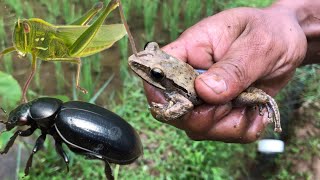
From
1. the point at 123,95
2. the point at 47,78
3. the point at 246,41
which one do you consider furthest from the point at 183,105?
the point at 47,78

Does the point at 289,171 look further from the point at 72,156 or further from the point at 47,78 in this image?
the point at 47,78

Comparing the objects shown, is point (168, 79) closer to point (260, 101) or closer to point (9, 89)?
point (260, 101)

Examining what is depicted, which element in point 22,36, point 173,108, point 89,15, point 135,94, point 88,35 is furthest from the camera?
point 135,94

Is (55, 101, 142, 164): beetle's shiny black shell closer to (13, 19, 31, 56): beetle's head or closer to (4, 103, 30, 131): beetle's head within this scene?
(4, 103, 30, 131): beetle's head

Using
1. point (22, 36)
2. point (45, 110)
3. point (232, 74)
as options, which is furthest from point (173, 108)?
point (22, 36)

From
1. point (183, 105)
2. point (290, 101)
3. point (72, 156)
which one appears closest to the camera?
point (183, 105)

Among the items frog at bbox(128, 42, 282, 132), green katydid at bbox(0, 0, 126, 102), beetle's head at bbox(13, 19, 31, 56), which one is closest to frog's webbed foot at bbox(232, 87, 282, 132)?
frog at bbox(128, 42, 282, 132)

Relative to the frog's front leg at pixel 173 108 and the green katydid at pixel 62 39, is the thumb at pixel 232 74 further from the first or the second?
the green katydid at pixel 62 39

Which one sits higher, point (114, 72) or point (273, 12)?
point (273, 12)
